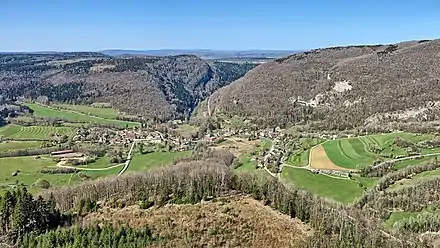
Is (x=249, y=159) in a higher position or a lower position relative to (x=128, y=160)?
higher

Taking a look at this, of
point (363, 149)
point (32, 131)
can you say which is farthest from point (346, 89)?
point (32, 131)

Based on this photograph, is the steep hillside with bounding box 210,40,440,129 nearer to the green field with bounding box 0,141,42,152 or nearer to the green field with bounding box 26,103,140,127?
the green field with bounding box 26,103,140,127

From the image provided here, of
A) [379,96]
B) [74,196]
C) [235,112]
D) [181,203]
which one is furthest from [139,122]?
[181,203]

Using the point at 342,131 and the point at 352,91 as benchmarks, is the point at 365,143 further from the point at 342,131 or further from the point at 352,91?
the point at 352,91

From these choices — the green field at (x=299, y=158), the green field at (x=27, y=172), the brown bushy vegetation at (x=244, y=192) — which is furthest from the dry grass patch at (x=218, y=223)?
the green field at (x=299, y=158)

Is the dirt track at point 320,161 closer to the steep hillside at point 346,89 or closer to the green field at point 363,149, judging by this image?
the green field at point 363,149

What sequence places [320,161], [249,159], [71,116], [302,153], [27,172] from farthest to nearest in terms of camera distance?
[71,116]
[302,153]
[249,159]
[320,161]
[27,172]

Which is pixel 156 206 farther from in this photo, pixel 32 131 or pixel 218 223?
pixel 32 131
